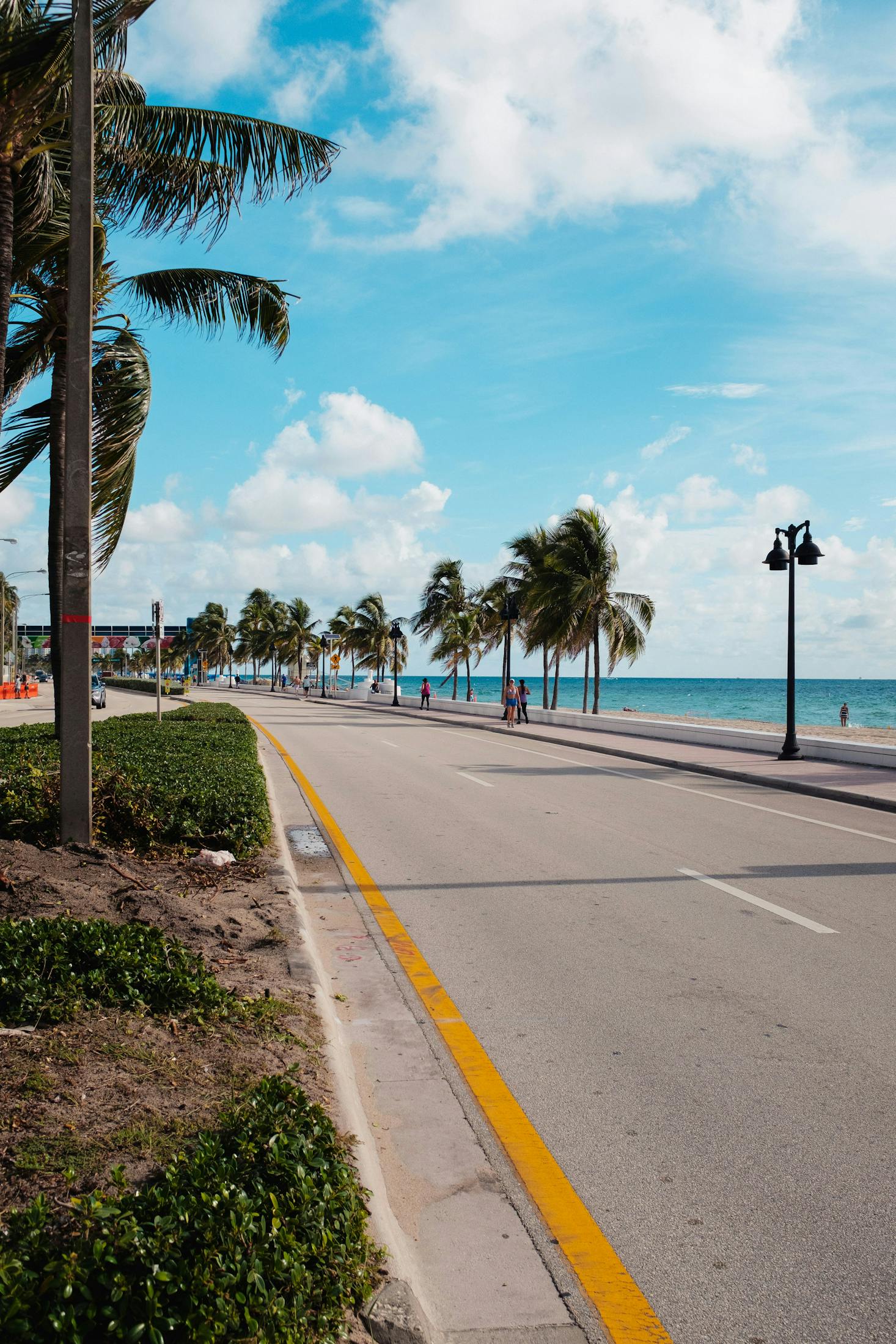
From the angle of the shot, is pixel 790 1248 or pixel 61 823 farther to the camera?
pixel 61 823

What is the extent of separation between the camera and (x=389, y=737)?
27.3 meters

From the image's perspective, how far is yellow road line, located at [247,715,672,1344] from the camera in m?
2.83

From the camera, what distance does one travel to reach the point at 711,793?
49.9 feet

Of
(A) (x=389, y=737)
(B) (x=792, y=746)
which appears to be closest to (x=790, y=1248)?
(B) (x=792, y=746)

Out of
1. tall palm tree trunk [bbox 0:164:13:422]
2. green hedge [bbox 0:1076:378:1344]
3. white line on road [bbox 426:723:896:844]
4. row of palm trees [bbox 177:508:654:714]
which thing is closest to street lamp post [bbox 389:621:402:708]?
row of palm trees [bbox 177:508:654:714]

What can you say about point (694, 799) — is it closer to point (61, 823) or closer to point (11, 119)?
point (61, 823)

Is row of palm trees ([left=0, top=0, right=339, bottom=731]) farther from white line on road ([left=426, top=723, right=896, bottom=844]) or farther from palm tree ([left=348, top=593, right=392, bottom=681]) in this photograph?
palm tree ([left=348, top=593, right=392, bottom=681])

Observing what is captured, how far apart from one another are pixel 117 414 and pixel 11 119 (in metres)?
3.84

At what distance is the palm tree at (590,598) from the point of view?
39.7 meters

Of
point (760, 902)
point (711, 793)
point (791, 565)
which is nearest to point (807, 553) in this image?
point (791, 565)

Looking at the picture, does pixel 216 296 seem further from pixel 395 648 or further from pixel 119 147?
pixel 395 648

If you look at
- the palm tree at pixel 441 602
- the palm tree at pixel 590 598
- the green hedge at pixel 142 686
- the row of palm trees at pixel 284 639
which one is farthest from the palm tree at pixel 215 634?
the palm tree at pixel 590 598

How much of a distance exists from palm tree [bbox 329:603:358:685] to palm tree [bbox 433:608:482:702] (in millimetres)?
22338

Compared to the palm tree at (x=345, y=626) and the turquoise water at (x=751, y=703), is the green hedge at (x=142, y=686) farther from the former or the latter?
the turquoise water at (x=751, y=703)
